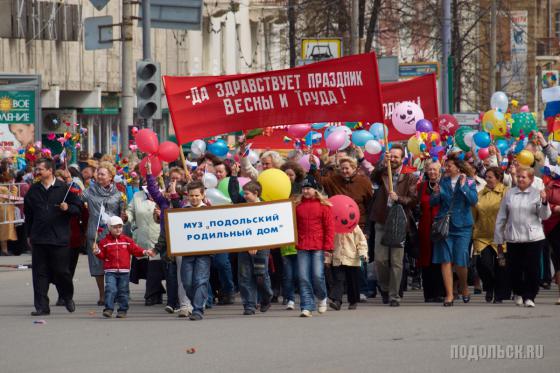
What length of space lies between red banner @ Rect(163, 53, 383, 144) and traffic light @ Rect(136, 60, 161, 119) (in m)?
4.88

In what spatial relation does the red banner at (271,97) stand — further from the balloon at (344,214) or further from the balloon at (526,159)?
the balloon at (526,159)

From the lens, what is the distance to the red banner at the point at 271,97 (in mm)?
17094

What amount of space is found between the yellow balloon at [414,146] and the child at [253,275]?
3.97 m

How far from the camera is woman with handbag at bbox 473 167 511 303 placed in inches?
668

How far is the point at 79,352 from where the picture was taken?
1287 centimetres

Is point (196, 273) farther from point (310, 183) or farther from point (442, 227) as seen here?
point (442, 227)

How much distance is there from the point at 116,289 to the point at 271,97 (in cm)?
295

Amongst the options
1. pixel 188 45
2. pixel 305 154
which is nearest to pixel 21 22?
pixel 188 45

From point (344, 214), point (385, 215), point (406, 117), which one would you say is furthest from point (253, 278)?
point (406, 117)

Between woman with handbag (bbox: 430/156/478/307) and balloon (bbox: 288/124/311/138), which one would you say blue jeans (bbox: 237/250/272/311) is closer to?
woman with handbag (bbox: 430/156/478/307)

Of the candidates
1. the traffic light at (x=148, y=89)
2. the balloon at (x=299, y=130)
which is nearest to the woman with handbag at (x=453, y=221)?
the balloon at (x=299, y=130)

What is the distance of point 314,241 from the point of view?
15.7m

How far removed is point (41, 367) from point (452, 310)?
5491 millimetres

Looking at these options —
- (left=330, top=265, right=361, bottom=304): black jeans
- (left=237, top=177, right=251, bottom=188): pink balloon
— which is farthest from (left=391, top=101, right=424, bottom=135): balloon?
(left=330, top=265, right=361, bottom=304): black jeans
